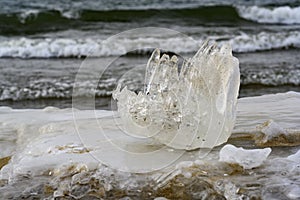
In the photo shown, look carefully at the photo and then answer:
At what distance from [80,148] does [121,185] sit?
410mm

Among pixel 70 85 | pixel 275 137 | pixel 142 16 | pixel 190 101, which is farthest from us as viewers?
pixel 142 16

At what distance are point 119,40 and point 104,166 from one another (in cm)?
705

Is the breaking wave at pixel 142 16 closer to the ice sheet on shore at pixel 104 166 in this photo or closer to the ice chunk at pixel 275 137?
the ice sheet on shore at pixel 104 166

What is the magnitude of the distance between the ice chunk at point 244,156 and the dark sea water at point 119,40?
1290mm

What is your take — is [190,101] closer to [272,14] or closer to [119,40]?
[119,40]

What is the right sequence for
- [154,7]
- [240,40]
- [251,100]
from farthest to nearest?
[154,7]
[240,40]
[251,100]

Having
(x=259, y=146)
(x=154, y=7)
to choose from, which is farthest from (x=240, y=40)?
(x=259, y=146)

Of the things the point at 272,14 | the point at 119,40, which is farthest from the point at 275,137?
the point at 272,14

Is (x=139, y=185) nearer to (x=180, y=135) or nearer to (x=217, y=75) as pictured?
(x=180, y=135)

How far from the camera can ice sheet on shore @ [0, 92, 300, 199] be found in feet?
7.18

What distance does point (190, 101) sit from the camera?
7.95ft

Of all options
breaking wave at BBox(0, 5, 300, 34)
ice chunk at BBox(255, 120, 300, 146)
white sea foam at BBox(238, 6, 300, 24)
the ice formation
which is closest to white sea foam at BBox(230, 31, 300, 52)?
breaking wave at BBox(0, 5, 300, 34)

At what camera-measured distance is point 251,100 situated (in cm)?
351

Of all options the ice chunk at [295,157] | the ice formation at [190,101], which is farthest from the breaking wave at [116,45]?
the ice chunk at [295,157]
